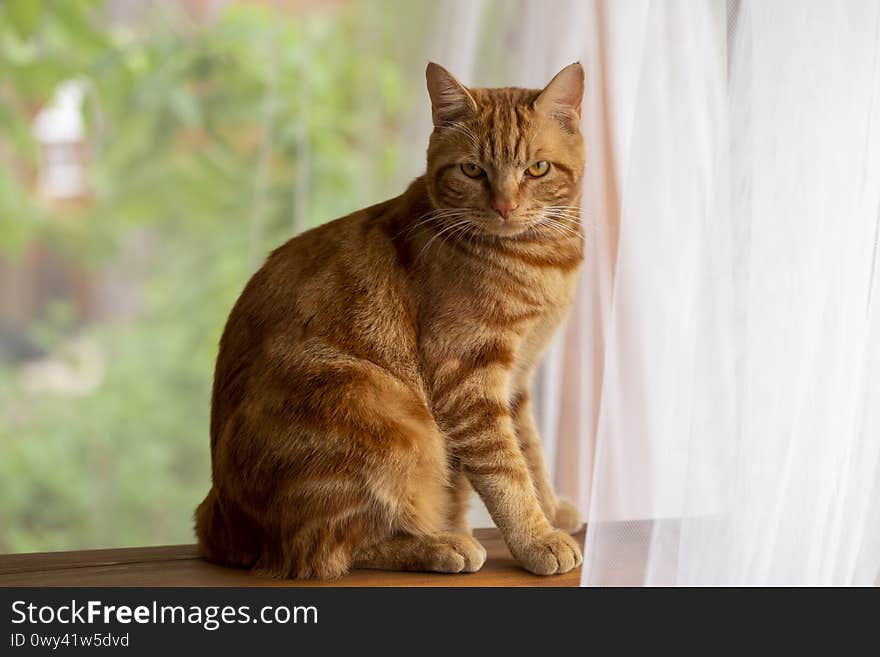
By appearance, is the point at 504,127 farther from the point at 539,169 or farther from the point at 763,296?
the point at 763,296

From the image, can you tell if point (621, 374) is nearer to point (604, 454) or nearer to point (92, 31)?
point (604, 454)

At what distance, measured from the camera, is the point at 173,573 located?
4.25ft

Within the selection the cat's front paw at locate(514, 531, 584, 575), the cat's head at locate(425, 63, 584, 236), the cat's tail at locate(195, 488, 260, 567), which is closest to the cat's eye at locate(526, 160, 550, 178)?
the cat's head at locate(425, 63, 584, 236)

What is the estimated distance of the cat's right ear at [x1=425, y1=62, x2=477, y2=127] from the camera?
1278 mm

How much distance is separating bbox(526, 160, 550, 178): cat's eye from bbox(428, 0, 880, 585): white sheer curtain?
0.18m

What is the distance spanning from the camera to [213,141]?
3053 mm

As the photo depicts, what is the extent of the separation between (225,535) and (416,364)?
378 millimetres

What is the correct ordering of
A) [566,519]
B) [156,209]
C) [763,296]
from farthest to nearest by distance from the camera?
1. [156,209]
2. [566,519]
3. [763,296]

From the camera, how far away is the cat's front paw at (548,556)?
1.23 metres

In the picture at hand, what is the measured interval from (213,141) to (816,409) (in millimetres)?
2463

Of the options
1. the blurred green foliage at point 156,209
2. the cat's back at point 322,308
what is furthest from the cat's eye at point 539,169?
the blurred green foliage at point 156,209

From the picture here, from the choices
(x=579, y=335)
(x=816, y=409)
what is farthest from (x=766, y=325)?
(x=579, y=335)

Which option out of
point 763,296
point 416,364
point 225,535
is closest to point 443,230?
point 416,364

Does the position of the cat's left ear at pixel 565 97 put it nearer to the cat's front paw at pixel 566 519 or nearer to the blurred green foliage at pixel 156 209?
the cat's front paw at pixel 566 519
